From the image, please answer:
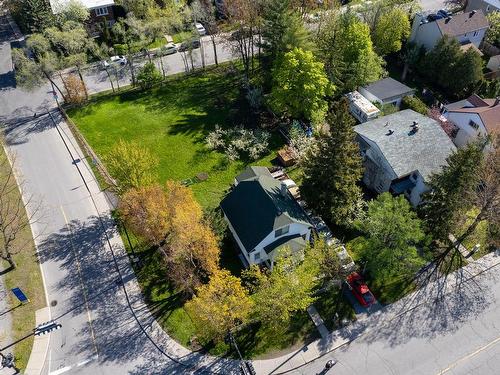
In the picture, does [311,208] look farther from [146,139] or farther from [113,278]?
[146,139]

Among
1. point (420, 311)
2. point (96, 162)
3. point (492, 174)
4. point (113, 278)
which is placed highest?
point (492, 174)

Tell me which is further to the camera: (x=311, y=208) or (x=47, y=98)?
(x=47, y=98)

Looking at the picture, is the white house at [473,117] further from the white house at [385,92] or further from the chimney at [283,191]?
the chimney at [283,191]

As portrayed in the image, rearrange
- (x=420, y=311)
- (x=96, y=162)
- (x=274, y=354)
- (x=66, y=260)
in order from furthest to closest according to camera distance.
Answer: (x=96, y=162) < (x=66, y=260) < (x=420, y=311) < (x=274, y=354)

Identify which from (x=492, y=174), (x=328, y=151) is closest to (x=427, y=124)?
(x=492, y=174)

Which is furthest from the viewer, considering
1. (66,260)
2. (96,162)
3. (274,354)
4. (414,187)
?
(96,162)

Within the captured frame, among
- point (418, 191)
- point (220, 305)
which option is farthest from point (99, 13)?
point (220, 305)

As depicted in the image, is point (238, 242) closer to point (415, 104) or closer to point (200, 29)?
point (415, 104)
